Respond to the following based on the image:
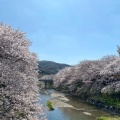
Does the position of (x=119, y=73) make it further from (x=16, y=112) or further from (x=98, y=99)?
(x=16, y=112)

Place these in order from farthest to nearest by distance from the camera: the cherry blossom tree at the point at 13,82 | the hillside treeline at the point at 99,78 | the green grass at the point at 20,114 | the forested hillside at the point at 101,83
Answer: the hillside treeline at the point at 99,78, the forested hillside at the point at 101,83, the green grass at the point at 20,114, the cherry blossom tree at the point at 13,82

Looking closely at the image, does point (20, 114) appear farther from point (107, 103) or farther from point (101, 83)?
point (101, 83)

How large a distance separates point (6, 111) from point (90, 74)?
68.7 metres

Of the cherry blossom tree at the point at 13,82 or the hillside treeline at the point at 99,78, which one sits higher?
the hillside treeline at the point at 99,78

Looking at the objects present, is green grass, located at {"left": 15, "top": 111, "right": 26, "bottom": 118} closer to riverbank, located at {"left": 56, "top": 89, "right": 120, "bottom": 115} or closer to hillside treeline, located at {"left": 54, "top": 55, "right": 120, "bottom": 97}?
riverbank, located at {"left": 56, "top": 89, "right": 120, "bottom": 115}

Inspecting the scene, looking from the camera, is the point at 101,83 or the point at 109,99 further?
the point at 101,83

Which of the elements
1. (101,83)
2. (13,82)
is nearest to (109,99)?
(101,83)

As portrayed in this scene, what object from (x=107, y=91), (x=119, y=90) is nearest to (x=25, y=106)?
(x=119, y=90)

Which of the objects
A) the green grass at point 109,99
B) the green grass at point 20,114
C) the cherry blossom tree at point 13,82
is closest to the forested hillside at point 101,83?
→ the green grass at point 109,99

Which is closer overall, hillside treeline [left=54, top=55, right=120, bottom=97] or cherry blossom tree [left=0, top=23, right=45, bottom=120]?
cherry blossom tree [left=0, top=23, right=45, bottom=120]

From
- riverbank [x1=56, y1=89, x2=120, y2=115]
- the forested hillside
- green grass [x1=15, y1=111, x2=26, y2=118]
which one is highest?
the forested hillside

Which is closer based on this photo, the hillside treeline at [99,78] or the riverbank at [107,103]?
the riverbank at [107,103]

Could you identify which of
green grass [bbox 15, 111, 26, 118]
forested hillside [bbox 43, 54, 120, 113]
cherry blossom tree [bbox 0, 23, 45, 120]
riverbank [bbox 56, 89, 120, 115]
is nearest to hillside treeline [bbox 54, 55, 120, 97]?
forested hillside [bbox 43, 54, 120, 113]

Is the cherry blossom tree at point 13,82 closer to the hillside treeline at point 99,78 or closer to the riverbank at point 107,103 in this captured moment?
the riverbank at point 107,103
